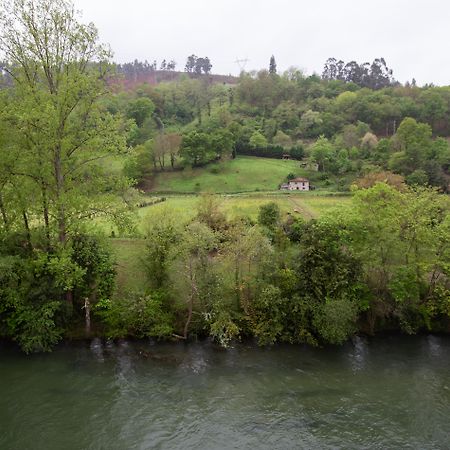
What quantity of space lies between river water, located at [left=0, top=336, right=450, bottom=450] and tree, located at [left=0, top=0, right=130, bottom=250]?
25.8 ft

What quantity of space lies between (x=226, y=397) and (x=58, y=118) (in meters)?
16.7

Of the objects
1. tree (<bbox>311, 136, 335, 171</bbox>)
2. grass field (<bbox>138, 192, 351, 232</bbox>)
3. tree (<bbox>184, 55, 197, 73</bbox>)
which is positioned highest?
tree (<bbox>184, 55, 197, 73</bbox>)

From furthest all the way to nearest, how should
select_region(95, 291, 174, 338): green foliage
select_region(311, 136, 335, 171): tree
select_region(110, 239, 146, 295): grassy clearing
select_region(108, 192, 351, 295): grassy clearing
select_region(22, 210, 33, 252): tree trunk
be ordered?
select_region(311, 136, 335, 171): tree
select_region(108, 192, 351, 295): grassy clearing
select_region(110, 239, 146, 295): grassy clearing
select_region(22, 210, 33, 252): tree trunk
select_region(95, 291, 174, 338): green foliage

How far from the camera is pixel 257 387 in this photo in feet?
66.8

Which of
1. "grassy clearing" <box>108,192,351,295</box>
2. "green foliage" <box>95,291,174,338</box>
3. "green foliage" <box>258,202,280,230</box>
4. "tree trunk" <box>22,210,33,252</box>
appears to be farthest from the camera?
"green foliage" <box>258,202,280,230</box>

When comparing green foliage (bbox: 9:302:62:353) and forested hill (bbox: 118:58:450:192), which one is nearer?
green foliage (bbox: 9:302:62:353)

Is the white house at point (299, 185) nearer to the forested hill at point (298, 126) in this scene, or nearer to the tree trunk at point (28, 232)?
the forested hill at point (298, 126)

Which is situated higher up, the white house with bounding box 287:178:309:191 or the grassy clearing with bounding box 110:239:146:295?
the white house with bounding box 287:178:309:191

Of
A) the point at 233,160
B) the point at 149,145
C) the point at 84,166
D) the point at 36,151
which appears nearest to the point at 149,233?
the point at 84,166

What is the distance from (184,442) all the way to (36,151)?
16171 mm

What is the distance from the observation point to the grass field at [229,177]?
70.3 m

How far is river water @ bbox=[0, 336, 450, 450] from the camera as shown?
16859 mm

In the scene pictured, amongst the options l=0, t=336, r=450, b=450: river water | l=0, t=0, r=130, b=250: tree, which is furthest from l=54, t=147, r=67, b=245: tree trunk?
l=0, t=336, r=450, b=450: river water

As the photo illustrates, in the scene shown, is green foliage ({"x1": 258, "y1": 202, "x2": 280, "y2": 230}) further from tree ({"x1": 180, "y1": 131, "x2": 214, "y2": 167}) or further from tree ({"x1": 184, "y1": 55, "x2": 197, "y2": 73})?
tree ({"x1": 184, "y1": 55, "x2": 197, "y2": 73})
